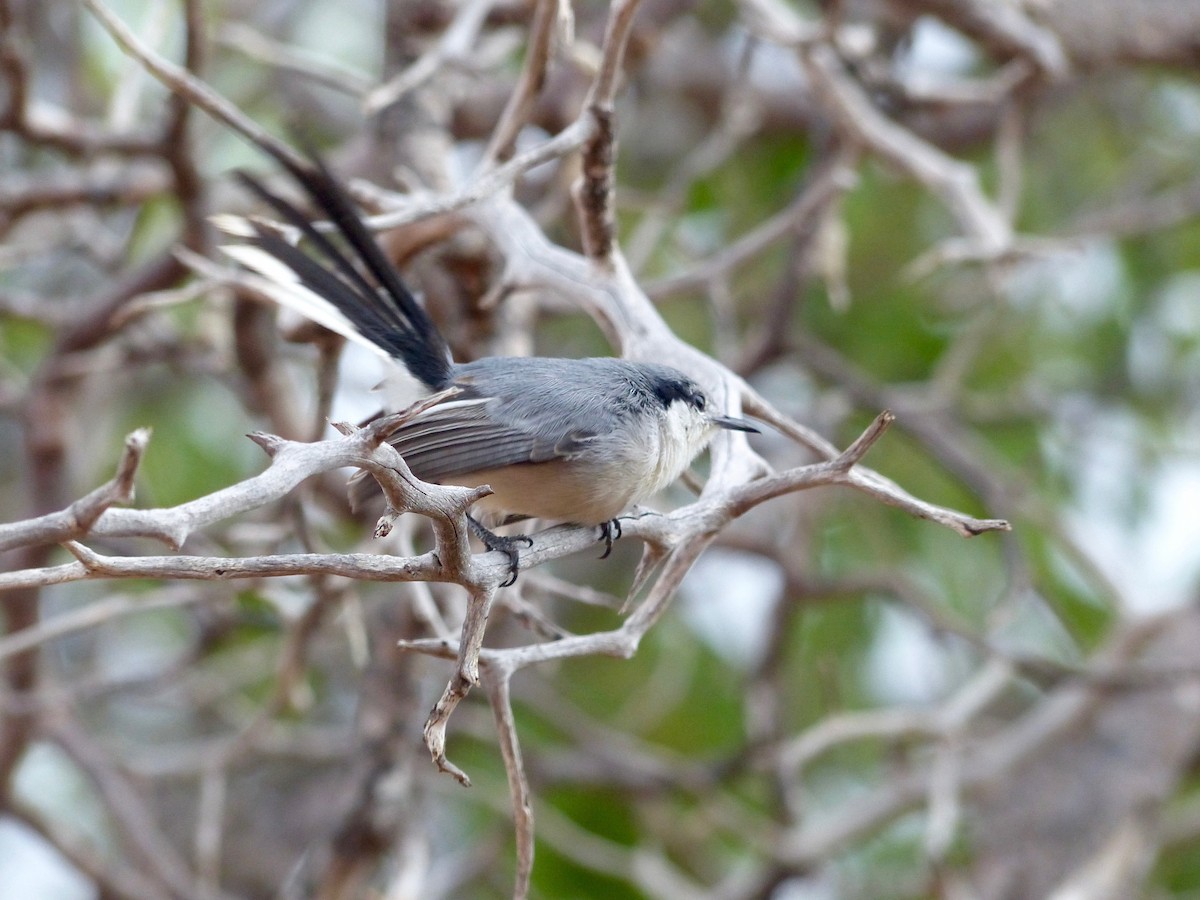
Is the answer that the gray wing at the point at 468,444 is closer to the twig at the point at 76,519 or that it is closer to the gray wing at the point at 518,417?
the gray wing at the point at 518,417

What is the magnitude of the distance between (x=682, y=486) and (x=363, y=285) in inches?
38.7

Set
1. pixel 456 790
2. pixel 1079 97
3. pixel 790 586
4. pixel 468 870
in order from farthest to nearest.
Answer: pixel 1079 97 → pixel 456 790 → pixel 468 870 → pixel 790 586

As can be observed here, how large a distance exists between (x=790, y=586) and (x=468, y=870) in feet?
4.69

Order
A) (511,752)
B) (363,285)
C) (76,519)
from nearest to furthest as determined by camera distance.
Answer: (76,519), (511,752), (363,285)

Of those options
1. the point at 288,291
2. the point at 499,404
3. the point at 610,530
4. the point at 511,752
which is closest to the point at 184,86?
the point at 288,291

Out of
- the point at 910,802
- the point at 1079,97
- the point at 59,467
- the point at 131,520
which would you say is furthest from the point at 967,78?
the point at 131,520

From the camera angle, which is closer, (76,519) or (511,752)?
(76,519)

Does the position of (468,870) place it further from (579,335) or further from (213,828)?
(579,335)

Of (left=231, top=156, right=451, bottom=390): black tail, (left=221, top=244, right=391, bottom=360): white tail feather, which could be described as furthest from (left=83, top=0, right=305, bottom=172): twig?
(left=221, top=244, right=391, bottom=360): white tail feather

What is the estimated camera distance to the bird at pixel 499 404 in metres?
2.21

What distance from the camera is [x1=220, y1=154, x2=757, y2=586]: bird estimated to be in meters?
2.21

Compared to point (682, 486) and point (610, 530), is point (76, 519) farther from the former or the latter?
point (682, 486)

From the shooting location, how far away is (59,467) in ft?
11.6

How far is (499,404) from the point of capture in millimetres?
2299
